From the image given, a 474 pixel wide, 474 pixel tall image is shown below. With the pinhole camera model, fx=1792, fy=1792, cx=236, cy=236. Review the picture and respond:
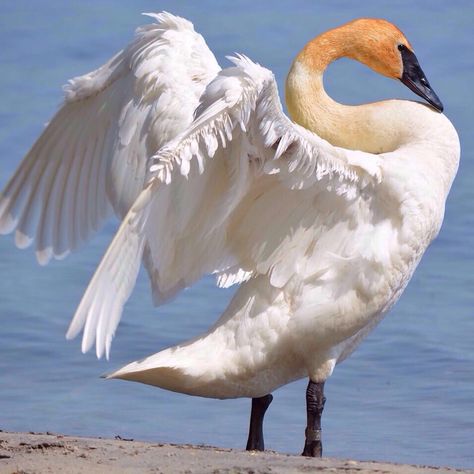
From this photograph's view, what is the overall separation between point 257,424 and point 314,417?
363mm

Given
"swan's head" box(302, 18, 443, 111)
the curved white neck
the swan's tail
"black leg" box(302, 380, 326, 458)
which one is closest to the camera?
the swan's tail

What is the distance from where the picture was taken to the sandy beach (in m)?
6.99

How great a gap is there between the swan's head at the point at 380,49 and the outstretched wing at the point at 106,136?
624 millimetres

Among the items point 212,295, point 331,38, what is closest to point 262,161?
point 331,38

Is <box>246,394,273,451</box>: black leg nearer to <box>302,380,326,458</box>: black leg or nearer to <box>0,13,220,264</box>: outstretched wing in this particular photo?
<box>302,380,326,458</box>: black leg

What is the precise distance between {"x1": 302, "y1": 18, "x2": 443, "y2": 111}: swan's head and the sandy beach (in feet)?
6.93

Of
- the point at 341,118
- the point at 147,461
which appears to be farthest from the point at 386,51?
the point at 147,461

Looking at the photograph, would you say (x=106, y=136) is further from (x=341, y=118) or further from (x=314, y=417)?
(x=314, y=417)

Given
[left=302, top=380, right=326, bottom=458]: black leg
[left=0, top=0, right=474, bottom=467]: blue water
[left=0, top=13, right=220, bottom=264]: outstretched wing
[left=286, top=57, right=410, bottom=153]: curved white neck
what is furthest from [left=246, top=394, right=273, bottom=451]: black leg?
[left=286, top=57, right=410, bottom=153]: curved white neck

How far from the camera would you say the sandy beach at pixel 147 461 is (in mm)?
6988

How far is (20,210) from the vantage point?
9016 millimetres

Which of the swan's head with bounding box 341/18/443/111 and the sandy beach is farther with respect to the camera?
the swan's head with bounding box 341/18/443/111

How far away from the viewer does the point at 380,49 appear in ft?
28.7

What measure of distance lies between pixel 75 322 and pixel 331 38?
2.32m
